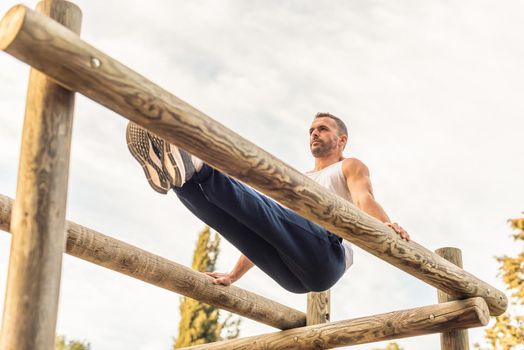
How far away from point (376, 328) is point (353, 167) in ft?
3.94

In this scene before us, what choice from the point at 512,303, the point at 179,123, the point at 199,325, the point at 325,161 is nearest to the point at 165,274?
the point at 325,161

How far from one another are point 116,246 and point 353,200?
1.69 meters

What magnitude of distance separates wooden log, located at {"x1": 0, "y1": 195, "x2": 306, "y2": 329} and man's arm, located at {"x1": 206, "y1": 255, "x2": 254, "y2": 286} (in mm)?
65

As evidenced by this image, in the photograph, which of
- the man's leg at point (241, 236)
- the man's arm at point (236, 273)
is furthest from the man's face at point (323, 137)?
the man's leg at point (241, 236)

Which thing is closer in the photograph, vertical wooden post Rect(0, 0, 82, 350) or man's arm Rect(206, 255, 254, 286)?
vertical wooden post Rect(0, 0, 82, 350)

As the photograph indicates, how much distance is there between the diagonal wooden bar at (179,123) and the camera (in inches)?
105

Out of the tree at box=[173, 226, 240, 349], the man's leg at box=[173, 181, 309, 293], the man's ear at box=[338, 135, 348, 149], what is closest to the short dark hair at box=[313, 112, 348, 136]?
the man's ear at box=[338, 135, 348, 149]

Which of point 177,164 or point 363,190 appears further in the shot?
point 363,190

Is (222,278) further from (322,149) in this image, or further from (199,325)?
(199,325)

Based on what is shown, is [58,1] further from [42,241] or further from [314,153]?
[314,153]

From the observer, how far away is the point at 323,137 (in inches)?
232

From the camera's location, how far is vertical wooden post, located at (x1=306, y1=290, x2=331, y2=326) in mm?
6176

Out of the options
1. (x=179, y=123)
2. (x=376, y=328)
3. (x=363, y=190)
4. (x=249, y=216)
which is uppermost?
(x=363, y=190)

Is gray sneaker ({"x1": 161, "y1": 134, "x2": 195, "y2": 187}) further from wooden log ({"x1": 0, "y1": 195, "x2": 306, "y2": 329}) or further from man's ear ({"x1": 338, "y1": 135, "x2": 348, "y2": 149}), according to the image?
man's ear ({"x1": 338, "y1": 135, "x2": 348, "y2": 149})
